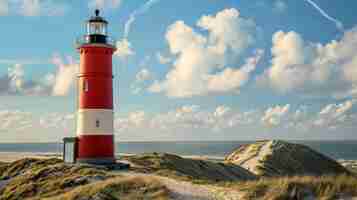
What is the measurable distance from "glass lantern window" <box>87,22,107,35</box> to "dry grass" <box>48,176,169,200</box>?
991 centimetres

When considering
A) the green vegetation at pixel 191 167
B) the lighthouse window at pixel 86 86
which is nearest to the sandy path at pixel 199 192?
the green vegetation at pixel 191 167

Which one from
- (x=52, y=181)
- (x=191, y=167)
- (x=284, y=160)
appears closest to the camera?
(x=52, y=181)

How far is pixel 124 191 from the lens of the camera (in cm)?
1378

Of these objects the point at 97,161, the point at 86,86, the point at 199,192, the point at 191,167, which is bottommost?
the point at 199,192

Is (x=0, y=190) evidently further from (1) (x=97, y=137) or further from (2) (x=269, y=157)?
(2) (x=269, y=157)

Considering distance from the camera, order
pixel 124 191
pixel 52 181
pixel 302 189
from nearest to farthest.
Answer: pixel 302 189 → pixel 124 191 → pixel 52 181

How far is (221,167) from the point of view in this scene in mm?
28562

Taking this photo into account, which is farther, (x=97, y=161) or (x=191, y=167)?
(x=191, y=167)

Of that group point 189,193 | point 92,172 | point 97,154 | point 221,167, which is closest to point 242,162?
point 221,167

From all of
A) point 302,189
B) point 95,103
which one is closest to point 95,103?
point 95,103

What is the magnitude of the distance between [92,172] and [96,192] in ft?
16.3

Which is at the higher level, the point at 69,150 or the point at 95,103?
the point at 95,103

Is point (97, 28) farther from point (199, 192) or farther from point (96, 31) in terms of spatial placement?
point (199, 192)

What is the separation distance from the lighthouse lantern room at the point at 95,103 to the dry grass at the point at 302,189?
33.1ft
